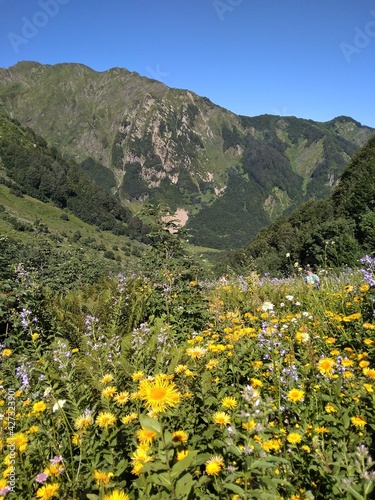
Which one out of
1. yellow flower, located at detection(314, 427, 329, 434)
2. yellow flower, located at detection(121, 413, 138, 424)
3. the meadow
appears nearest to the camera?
the meadow

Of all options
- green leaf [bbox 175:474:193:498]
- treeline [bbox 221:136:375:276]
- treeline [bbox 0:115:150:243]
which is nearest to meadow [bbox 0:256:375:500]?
green leaf [bbox 175:474:193:498]

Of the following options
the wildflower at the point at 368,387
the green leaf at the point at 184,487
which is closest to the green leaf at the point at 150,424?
the green leaf at the point at 184,487

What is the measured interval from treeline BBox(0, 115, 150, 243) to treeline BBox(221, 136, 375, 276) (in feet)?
231

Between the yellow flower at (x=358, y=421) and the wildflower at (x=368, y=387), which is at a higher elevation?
the wildflower at (x=368, y=387)

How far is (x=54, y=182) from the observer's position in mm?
137125

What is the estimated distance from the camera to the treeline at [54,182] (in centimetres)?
12769

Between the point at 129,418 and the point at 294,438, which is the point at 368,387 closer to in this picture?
the point at 294,438

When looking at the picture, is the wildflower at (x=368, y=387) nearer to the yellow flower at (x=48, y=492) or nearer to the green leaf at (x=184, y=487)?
the green leaf at (x=184, y=487)

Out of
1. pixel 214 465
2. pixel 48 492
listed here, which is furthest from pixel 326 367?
pixel 48 492

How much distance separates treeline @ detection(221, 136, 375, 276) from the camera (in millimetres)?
34738

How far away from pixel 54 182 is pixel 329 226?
12305 centimetres

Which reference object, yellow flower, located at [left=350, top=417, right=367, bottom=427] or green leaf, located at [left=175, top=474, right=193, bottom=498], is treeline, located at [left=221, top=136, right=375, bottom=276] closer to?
yellow flower, located at [left=350, top=417, right=367, bottom=427]

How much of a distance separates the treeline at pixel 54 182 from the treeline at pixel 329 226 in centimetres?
7038

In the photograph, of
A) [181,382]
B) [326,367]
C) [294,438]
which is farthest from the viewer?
[181,382]
